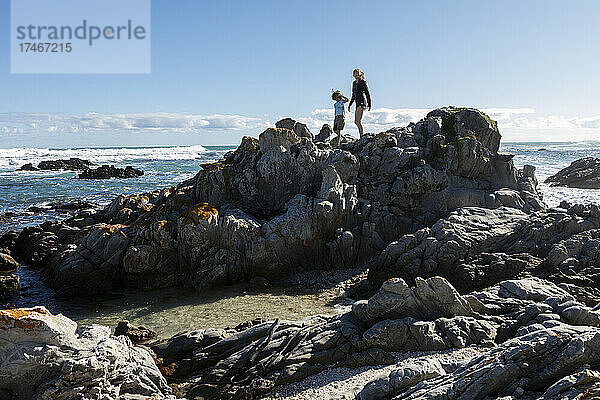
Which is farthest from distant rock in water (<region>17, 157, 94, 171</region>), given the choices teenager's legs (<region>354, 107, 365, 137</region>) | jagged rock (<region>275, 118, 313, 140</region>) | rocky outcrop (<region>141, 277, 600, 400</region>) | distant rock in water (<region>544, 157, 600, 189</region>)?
rocky outcrop (<region>141, 277, 600, 400</region>)

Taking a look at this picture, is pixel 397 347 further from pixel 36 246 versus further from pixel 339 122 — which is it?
pixel 36 246

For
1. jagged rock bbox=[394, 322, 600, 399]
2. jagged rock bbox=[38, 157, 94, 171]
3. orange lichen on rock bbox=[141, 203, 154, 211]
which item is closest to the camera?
jagged rock bbox=[394, 322, 600, 399]

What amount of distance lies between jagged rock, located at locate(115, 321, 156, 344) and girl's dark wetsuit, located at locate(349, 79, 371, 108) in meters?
15.3

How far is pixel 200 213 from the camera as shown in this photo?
730 inches

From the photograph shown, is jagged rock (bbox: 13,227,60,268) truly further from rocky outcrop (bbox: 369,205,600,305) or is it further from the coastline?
rocky outcrop (bbox: 369,205,600,305)

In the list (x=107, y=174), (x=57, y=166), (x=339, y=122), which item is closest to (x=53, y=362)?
(x=339, y=122)

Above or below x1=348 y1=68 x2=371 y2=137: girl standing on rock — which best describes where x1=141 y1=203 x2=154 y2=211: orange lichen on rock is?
below

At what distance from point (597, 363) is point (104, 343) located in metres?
8.57

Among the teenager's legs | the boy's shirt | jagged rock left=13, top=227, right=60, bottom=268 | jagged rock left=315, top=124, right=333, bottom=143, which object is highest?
the boy's shirt

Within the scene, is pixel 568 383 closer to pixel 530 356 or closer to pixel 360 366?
pixel 530 356

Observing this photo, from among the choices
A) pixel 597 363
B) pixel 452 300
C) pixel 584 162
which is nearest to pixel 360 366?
pixel 452 300

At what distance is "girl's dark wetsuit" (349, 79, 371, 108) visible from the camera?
22516 mm

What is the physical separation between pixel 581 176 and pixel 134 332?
48.3 metres

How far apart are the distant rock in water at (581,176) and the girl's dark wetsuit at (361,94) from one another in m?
32.9
